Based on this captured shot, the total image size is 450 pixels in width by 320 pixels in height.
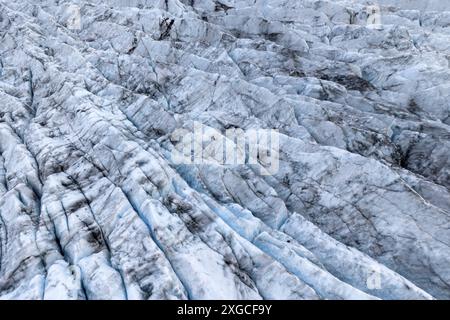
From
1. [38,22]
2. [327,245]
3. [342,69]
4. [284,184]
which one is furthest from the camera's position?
[38,22]

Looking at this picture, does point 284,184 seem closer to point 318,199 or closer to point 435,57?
point 318,199

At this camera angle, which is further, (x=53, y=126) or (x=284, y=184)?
(x=53, y=126)

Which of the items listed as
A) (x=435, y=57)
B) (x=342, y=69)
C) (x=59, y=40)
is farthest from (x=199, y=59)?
(x=435, y=57)

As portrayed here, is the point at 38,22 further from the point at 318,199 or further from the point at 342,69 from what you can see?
the point at 318,199

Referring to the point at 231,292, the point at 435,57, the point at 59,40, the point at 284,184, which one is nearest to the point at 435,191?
the point at 284,184

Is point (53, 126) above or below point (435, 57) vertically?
below
